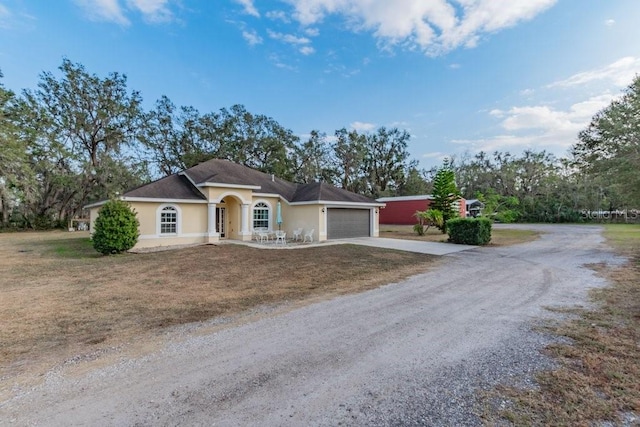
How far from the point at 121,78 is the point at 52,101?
6002 mm

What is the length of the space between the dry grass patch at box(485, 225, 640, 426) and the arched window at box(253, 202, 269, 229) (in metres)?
15.5

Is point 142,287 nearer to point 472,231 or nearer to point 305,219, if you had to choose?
point 305,219

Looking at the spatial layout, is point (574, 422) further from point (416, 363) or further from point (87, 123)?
point (87, 123)

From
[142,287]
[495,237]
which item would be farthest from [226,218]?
[495,237]

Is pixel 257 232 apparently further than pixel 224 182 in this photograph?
Yes

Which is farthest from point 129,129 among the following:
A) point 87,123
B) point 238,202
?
point 238,202

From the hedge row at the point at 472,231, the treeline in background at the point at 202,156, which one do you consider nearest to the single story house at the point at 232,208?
the hedge row at the point at 472,231

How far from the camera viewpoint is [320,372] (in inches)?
132

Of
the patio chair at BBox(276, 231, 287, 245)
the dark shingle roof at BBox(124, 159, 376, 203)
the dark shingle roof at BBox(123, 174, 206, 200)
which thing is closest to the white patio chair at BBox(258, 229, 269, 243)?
the patio chair at BBox(276, 231, 287, 245)

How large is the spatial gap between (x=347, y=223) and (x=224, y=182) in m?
7.56

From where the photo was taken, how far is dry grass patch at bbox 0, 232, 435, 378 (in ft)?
14.9

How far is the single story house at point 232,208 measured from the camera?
49.3 feet

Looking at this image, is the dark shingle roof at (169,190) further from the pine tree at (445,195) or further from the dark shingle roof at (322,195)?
the pine tree at (445,195)

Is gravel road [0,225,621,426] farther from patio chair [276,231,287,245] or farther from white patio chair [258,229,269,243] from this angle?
white patio chair [258,229,269,243]
